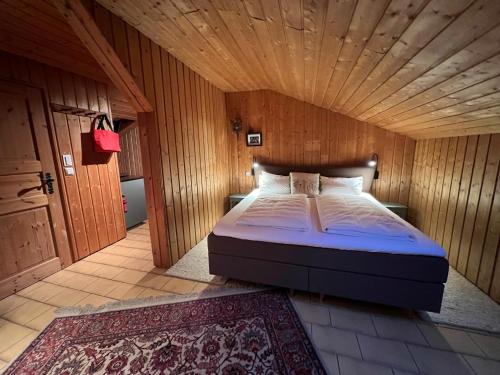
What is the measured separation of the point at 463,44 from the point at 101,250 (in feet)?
12.2

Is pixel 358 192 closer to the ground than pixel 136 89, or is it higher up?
closer to the ground

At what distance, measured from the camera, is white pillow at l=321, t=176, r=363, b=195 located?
297 centimetres

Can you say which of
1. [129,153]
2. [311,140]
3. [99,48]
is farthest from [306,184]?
[129,153]

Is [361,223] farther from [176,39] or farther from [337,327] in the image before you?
[176,39]

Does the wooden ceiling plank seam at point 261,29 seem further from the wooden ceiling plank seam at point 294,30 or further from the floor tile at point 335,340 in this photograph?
the floor tile at point 335,340

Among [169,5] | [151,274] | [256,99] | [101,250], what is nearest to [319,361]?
[151,274]

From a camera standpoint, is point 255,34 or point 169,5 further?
point 255,34

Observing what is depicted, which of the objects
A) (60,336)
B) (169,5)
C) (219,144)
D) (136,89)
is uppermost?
(169,5)

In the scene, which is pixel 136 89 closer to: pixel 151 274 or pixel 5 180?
pixel 5 180

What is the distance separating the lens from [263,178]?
3.35 metres

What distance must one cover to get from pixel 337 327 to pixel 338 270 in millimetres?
380

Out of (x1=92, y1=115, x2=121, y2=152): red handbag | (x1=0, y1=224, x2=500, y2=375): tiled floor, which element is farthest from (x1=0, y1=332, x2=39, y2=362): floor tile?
(x1=92, y1=115, x2=121, y2=152): red handbag

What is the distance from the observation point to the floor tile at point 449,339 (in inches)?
52.1

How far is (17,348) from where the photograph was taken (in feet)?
4.63
